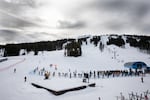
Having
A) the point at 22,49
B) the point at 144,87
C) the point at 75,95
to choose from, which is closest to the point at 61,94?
the point at 75,95

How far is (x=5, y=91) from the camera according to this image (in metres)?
22.2

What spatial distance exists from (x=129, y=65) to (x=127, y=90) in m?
12.0

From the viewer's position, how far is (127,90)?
856 inches

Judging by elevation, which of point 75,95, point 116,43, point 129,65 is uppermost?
point 116,43

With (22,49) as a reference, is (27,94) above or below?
below

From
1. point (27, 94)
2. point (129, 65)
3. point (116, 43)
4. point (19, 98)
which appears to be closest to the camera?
point (19, 98)

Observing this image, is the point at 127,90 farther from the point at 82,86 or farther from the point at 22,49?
the point at 22,49

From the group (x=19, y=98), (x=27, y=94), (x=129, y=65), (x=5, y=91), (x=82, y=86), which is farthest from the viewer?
(x=129, y=65)

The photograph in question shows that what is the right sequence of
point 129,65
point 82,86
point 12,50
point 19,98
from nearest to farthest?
point 19,98 < point 82,86 < point 129,65 < point 12,50

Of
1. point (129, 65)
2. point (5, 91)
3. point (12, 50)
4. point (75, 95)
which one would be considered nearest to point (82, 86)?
point (75, 95)

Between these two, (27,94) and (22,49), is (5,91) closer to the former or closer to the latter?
(27,94)

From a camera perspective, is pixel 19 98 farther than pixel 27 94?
No

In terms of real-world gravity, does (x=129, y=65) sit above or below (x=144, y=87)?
Result: above

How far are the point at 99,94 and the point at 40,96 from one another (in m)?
7.36
